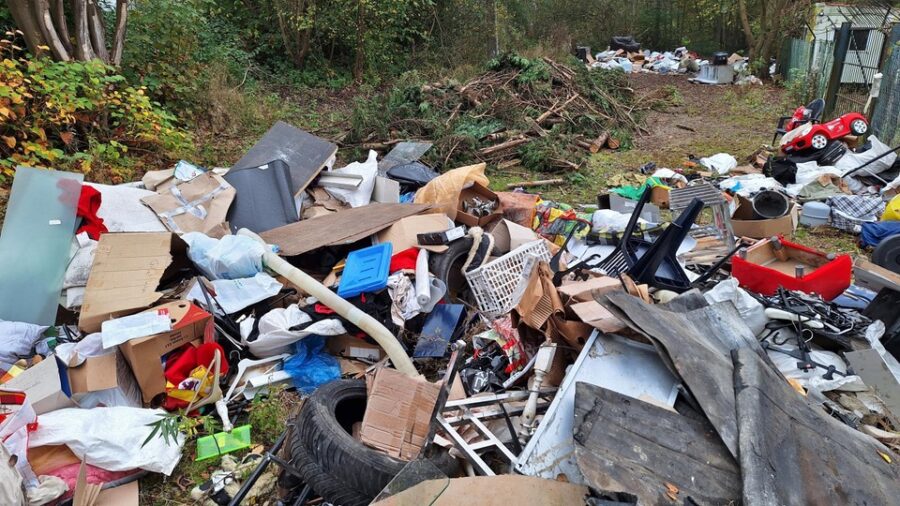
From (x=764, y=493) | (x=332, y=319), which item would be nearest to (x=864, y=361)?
(x=764, y=493)

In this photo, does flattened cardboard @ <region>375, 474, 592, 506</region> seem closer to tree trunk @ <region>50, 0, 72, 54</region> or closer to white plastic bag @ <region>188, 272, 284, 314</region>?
white plastic bag @ <region>188, 272, 284, 314</region>

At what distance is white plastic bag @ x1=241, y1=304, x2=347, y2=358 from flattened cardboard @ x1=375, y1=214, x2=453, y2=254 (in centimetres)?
85

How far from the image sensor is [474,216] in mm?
4914

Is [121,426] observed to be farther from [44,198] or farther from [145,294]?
[44,198]

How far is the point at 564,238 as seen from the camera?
486 cm

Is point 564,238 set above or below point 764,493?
below

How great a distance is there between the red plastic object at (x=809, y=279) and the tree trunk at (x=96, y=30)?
6.72 metres

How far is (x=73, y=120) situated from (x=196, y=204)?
5.50 feet

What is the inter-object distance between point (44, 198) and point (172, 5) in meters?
4.35

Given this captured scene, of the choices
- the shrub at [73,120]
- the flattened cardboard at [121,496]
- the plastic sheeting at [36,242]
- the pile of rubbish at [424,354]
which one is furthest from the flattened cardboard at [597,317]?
the shrub at [73,120]

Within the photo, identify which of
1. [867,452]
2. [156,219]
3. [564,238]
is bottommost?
[564,238]

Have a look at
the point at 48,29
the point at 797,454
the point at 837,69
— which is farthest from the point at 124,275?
the point at 837,69

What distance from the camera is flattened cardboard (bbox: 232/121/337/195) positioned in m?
5.26

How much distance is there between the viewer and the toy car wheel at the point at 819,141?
22.3 feet
